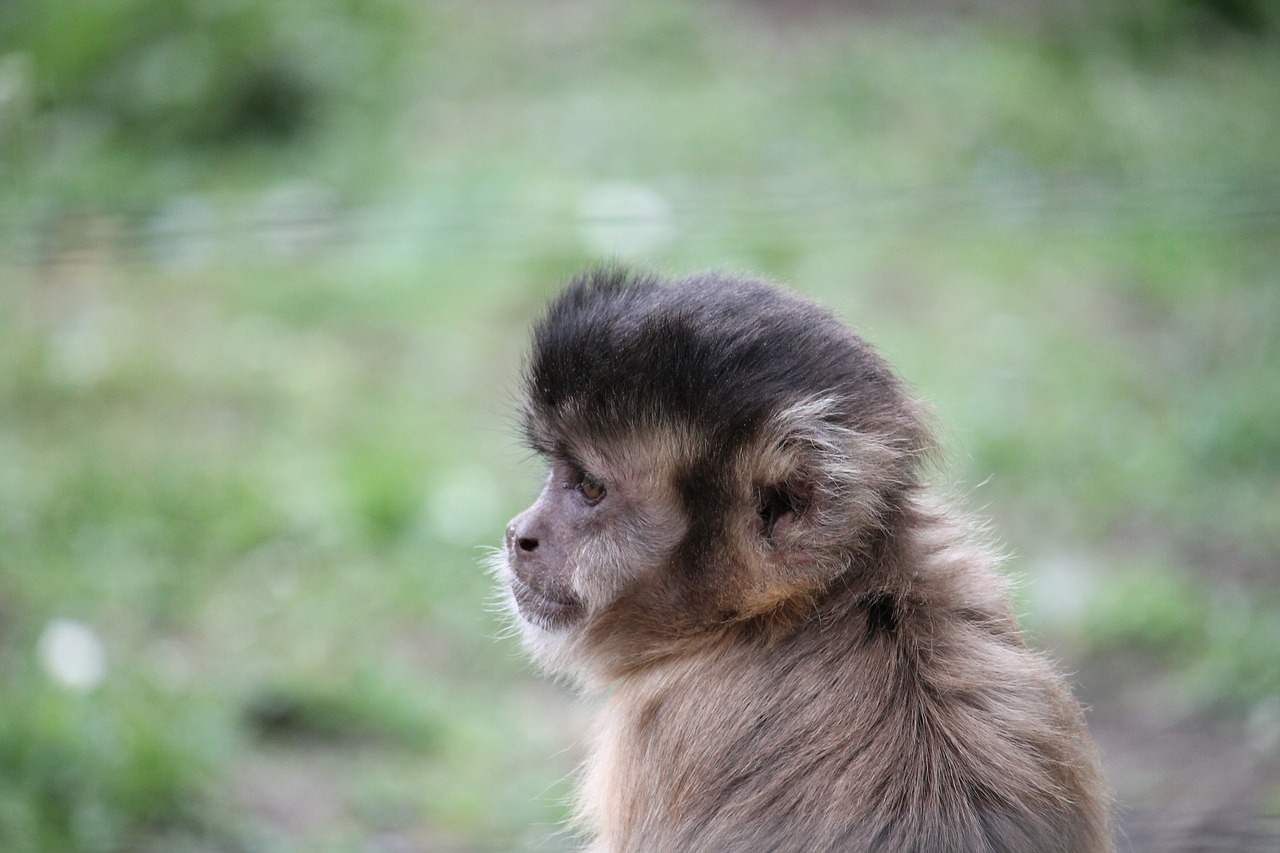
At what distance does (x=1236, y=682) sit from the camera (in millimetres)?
5285

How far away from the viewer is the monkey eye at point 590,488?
3346 mm

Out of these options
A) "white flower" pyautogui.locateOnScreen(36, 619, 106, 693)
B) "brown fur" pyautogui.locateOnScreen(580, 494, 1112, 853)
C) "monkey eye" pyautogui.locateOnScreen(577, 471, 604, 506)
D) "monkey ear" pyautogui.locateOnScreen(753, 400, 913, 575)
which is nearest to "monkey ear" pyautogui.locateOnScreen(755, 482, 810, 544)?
"monkey ear" pyautogui.locateOnScreen(753, 400, 913, 575)

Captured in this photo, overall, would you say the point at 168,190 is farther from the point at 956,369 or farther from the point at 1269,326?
the point at 1269,326

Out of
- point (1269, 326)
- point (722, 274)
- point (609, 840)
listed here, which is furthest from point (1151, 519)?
point (609, 840)

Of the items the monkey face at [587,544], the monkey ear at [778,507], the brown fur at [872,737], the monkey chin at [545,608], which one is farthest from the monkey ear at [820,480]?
the monkey chin at [545,608]

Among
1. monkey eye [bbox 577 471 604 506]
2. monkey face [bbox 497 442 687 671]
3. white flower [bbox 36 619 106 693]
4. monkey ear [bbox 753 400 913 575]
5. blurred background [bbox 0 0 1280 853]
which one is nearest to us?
monkey ear [bbox 753 400 913 575]

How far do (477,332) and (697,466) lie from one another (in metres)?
5.07

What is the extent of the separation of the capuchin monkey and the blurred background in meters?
1.15

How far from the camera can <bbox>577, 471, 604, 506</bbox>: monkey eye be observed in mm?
3346

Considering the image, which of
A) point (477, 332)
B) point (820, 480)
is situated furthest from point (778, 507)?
point (477, 332)

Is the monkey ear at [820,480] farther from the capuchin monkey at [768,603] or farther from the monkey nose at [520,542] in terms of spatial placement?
the monkey nose at [520,542]

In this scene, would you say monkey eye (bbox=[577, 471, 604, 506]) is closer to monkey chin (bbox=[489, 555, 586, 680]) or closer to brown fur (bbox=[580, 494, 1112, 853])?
monkey chin (bbox=[489, 555, 586, 680])

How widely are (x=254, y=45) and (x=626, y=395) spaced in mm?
7179

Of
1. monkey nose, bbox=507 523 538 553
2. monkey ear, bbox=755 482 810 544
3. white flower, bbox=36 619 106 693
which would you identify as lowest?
white flower, bbox=36 619 106 693
